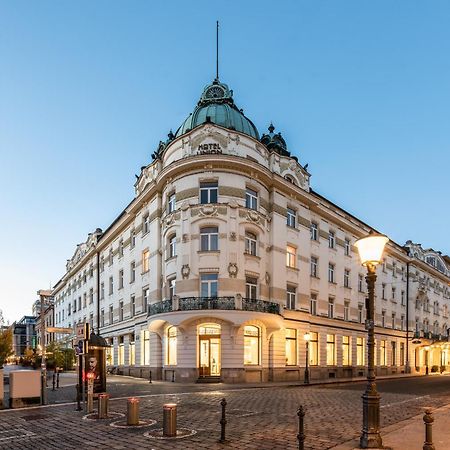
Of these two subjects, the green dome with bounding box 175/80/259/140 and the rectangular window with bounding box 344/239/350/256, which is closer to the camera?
the green dome with bounding box 175/80/259/140

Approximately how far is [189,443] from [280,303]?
23177 millimetres

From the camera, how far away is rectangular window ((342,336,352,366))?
136 feet

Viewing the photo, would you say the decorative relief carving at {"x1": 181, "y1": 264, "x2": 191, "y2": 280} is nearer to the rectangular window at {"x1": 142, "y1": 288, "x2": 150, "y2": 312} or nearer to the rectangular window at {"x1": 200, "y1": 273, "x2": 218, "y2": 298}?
the rectangular window at {"x1": 200, "y1": 273, "x2": 218, "y2": 298}

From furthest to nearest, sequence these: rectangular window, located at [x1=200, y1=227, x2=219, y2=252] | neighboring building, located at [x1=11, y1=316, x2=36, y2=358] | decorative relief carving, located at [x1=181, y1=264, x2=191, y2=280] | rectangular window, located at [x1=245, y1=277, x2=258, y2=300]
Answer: neighboring building, located at [x1=11, y1=316, x2=36, y2=358], rectangular window, located at [x1=245, y1=277, x2=258, y2=300], rectangular window, located at [x1=200, y1=227, x2=219, y2=252], decorative relief carving, located at [x1=181, y1=264, x2=191, y2=280]

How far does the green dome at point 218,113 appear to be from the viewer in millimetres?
34000

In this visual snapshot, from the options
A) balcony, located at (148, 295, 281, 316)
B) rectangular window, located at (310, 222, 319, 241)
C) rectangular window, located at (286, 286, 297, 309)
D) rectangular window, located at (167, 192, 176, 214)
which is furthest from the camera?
rectangular window, located at (310, 222, 319, 241)

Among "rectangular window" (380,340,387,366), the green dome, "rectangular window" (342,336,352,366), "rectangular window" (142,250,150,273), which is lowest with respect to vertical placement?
"rectangular window" (380,340,387,366)

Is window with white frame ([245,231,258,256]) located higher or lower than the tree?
higher

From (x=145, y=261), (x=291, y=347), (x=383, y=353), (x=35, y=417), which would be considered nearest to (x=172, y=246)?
(x=145, y=261)

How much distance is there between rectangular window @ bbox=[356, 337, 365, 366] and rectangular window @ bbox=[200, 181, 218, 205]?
2164cm

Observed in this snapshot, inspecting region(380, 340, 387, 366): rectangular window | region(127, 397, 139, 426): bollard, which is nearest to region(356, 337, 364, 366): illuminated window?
region(380, 340, 387, 366): rectangular window

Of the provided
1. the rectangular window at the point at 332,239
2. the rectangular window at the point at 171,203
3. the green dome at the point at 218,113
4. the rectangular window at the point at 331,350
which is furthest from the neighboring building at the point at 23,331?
the green dome at the point at 218,113

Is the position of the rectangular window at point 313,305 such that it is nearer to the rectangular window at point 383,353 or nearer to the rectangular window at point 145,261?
the rectangular window at point 145,261

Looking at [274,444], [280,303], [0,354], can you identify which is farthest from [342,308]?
[274,444]
